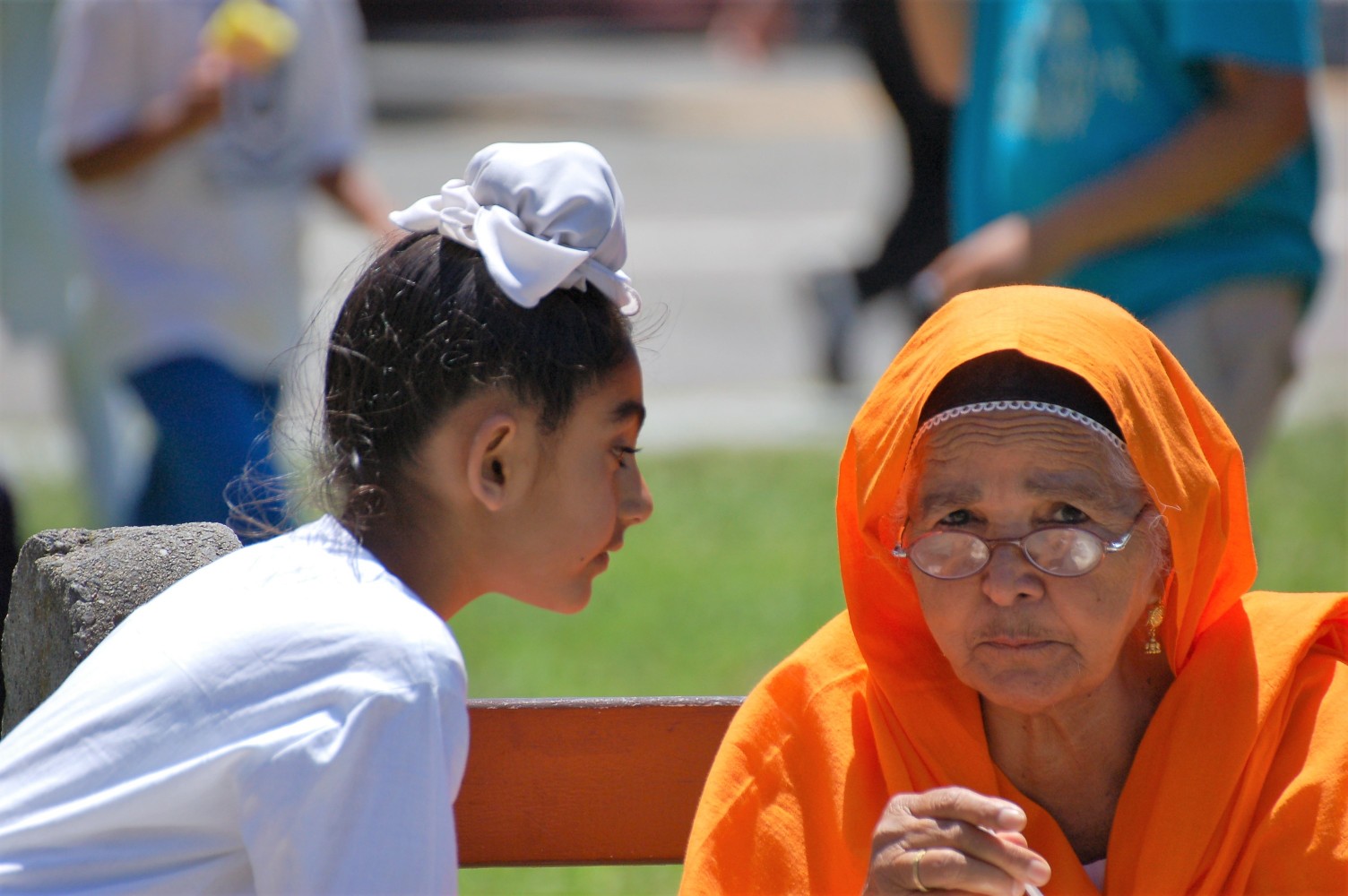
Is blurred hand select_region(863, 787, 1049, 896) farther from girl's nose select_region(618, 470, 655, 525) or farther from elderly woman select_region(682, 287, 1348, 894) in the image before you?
girl's nose select_region(618, 470, 655, 525)

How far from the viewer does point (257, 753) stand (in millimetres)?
1926

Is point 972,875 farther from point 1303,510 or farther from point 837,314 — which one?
point 837,314

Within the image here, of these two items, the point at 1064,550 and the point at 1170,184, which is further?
the point at 1170,184

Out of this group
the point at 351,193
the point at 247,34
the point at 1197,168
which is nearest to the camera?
the point at 1197,168

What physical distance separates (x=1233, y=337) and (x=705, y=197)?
984 cm

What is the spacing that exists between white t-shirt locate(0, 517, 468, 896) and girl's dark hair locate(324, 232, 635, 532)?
177mm

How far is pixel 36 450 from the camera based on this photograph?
25.1ft

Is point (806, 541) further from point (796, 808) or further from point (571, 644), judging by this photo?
point (796, 808)

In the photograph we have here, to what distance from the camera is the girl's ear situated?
85.7 inches

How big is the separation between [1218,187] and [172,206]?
275 cm

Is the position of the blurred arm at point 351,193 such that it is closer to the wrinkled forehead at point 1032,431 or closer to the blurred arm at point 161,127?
the blurred arm at point 161,127

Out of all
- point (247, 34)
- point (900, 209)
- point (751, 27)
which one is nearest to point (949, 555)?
point (247, 34)

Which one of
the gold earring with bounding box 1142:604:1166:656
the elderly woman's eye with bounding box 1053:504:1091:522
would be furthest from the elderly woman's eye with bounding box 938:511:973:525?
the gold earring with bounding box 1142:604:1166:656

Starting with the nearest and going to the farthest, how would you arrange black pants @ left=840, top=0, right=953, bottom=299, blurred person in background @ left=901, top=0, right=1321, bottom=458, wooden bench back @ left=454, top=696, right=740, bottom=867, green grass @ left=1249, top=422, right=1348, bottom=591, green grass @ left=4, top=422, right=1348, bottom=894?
1. wooden bench back @ left=454, top=696, right=740, bottom=867
2. blurred person in background @ left=901, top=0, right=1321, bottom=458
3. green grass @ left=4, top=422, right=1348, bottom=894
4. green grass @ left=1249, top=422, right=1348, bottom=591
5. black pants @ left=840, top=0, right=953, bottom=299
